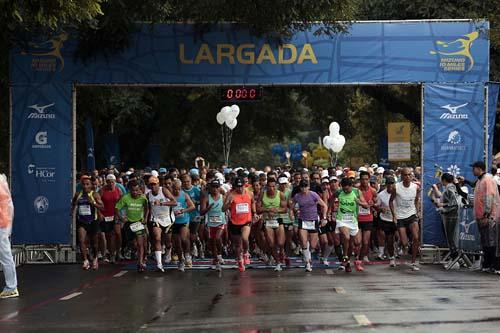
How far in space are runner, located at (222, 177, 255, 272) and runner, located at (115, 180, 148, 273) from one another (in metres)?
1.60

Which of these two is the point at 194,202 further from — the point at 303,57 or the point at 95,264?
the point at 303,57

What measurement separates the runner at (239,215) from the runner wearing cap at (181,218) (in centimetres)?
94

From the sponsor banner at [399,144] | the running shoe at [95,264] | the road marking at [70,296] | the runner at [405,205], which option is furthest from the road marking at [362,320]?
the sponsor banner at [399,144]

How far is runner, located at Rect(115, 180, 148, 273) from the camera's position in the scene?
20.5m

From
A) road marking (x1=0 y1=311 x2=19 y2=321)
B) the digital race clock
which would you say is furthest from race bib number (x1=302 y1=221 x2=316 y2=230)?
road marking (x1=0 y1=311 x2=19 y2=321)

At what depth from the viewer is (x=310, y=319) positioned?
473 inches

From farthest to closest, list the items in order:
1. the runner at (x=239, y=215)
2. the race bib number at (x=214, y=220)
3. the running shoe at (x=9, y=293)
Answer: the race bib number at (x=214, y=220), the runner at (x=239, y=215), the running shoe at (x=9, y=293)

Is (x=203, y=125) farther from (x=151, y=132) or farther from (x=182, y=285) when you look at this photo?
(x=182, y=285)

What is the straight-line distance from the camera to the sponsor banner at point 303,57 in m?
22.7

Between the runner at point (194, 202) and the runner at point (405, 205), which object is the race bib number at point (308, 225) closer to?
the runner at point (405, 205)

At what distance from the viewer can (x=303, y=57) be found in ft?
74.8

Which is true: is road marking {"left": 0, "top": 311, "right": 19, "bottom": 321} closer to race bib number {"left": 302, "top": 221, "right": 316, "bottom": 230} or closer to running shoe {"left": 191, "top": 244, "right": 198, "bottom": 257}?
race bib number {"left": 302, "top": 221, "right": 316, "bottom": 230}

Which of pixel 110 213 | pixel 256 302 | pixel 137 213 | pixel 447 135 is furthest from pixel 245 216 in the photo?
pixel 256 302

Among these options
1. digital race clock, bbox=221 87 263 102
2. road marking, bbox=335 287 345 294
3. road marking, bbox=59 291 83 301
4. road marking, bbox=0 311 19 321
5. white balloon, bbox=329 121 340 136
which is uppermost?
digital race clock, bbox=221 87 263 102
